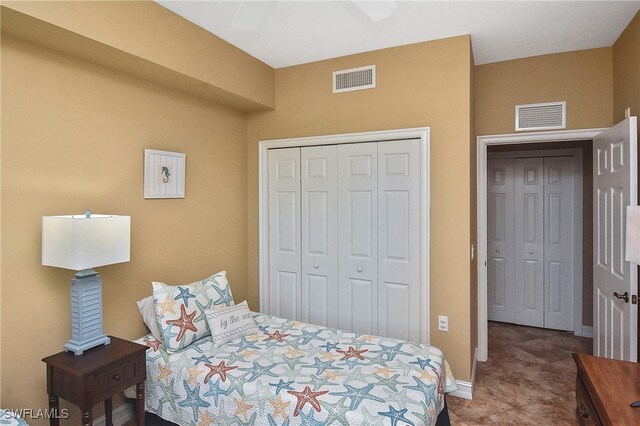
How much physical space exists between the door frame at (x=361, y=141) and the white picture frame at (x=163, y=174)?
848mm

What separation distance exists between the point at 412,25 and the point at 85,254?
8.29ft

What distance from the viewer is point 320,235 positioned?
3.38 m

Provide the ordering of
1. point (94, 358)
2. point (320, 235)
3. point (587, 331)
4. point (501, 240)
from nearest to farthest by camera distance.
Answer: point (94, 358) → point (320, 235) → point (587, 331) → point (501, 240)

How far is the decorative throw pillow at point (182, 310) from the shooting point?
7.82 ft

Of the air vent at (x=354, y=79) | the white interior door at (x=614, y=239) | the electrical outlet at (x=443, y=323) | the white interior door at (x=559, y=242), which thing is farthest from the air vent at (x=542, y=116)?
the electrical outlet at (x=443, y=323)

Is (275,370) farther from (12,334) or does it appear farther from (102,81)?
(102,81)

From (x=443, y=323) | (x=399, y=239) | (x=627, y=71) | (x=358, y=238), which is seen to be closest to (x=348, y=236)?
(x=358, y=238)

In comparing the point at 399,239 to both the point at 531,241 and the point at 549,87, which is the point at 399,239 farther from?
the point at 531,241

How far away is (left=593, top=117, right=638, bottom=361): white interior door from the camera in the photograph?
229 cm

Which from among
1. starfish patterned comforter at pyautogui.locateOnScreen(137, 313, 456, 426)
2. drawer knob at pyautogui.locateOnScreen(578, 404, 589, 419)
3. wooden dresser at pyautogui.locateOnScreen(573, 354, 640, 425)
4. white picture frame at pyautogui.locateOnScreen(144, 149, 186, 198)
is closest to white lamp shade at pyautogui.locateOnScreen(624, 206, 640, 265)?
wooden dresser at pyautogui.locateOnScreen(573, 354, 640, 425)

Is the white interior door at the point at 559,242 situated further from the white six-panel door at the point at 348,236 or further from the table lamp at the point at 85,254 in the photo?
the table lamp at the point at 85,254

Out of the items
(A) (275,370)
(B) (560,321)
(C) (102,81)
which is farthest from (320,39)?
(B) (560,321)

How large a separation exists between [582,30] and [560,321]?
323 cm

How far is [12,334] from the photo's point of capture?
78.5 inches
